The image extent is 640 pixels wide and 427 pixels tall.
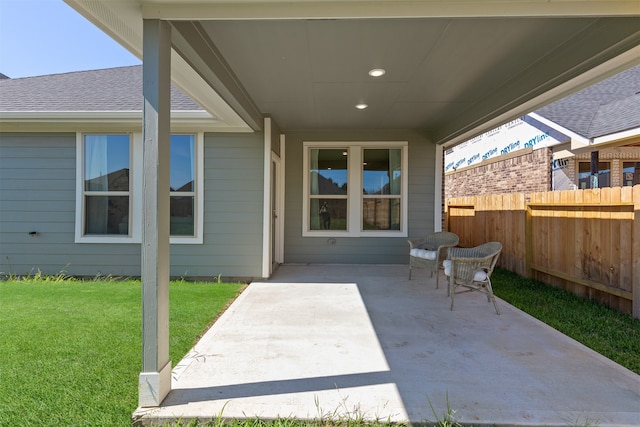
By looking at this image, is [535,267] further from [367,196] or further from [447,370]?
[447,370]

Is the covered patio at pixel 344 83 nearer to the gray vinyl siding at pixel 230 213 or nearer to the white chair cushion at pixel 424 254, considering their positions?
the gray vinyl siding at pixel 230 213

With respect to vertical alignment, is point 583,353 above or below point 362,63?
below

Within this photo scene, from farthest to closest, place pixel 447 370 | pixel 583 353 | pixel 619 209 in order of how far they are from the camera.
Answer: pixel 619 209 → pixel 583 353 → pixel 447 370

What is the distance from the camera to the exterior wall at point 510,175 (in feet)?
29.1

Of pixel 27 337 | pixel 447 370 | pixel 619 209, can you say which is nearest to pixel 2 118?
pixel 27 337

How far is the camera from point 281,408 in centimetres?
206

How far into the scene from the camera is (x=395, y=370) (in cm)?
253

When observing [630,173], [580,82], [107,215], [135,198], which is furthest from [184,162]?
[630,173]

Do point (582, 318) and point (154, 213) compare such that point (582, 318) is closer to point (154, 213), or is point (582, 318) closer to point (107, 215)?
point (154, 213)

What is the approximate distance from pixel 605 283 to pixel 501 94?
2.56m

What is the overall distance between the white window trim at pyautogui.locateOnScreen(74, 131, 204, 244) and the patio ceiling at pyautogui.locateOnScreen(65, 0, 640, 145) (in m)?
1.05

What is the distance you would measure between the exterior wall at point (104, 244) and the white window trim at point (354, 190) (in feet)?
4.56

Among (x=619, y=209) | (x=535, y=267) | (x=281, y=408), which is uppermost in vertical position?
(x=619, y=209)

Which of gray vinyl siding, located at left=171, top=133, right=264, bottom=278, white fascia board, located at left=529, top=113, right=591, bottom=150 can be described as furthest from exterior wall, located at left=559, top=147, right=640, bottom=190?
gray vinyl siding, located at left=171, top=133, right=264, bottom=278
